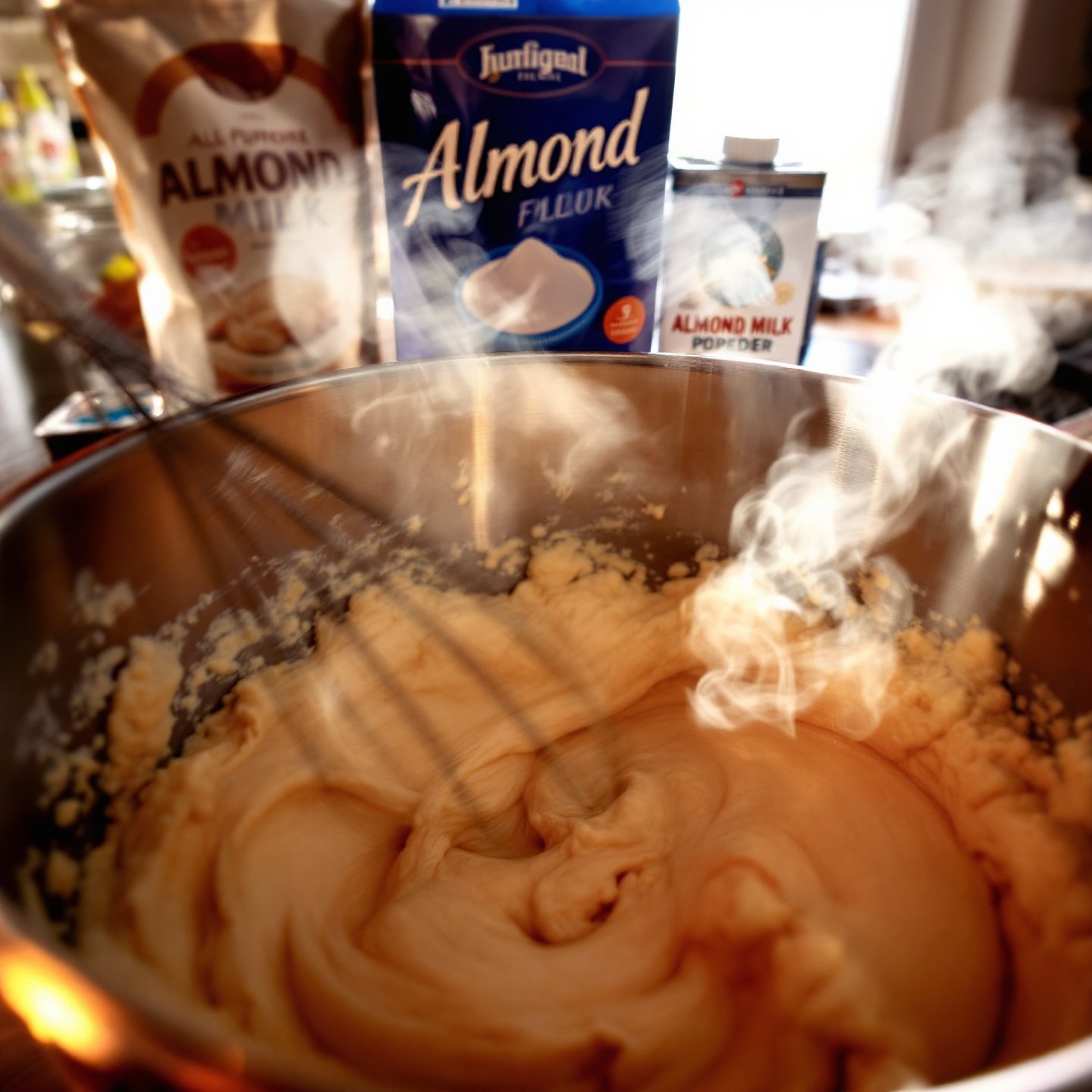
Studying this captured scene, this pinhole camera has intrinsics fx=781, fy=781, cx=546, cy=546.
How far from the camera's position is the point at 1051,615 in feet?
2.46

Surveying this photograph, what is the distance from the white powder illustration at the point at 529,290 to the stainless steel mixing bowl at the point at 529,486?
6.1 inches

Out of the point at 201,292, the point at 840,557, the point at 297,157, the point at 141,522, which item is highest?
the point at 297,157

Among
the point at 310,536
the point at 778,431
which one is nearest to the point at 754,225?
the point at 778,431

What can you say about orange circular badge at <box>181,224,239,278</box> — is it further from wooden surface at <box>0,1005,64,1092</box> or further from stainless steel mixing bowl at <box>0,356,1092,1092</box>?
wooden surface at <box>0,1005,64,1092</box>

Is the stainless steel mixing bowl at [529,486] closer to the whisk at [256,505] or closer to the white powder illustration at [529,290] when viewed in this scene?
the whisk at [256,505]

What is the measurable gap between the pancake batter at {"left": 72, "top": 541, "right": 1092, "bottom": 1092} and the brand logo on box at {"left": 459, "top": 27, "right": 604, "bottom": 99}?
613mm

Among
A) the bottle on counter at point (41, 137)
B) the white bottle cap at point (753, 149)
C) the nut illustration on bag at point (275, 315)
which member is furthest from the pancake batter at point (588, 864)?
the bottle on counter at point (41, 137)

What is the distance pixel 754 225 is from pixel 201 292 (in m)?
0.70

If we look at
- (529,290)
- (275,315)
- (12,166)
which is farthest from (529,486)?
(12,166)

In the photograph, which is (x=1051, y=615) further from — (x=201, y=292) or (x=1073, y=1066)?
(x=201, y=292)

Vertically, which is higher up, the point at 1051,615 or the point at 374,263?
the point at 374,263

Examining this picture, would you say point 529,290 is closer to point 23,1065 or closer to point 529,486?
point 529,486

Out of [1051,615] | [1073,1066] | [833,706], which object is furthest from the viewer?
[833,706]

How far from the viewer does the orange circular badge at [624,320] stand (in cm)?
104
